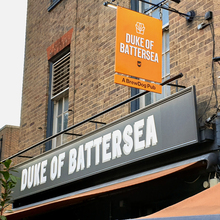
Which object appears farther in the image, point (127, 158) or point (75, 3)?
point (75, 3)

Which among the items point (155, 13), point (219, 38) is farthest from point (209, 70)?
point (155, 13)

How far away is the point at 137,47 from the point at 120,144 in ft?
5.57

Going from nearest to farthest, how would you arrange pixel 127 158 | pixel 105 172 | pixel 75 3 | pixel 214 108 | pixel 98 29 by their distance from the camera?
pixel 214 108
pixel 127 158
pixel 105 172
pixel 98 29
pixel 75 3

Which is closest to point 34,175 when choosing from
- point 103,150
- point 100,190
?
point 103,150

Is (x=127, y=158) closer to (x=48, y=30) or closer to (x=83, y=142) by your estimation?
(x=83, y=142)

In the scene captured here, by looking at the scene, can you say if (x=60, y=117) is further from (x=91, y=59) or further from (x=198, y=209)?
(x=198, y=209)

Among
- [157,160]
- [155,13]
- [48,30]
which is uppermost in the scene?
[48,30]

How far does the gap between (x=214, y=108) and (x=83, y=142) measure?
9.90 ft

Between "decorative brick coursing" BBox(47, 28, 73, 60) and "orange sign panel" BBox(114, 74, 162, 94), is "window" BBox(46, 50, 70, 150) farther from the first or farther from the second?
"orange sign panel" BBox(114, 74, 162, 94)

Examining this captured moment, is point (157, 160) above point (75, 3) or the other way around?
the other way around

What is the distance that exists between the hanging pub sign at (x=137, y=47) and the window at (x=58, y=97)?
13.9 feet

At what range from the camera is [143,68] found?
22.8ft

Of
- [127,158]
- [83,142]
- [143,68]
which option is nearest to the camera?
[143,68]

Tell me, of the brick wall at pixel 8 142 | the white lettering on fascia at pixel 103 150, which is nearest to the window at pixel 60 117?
the white lettering on fascia at pixel 103 150
